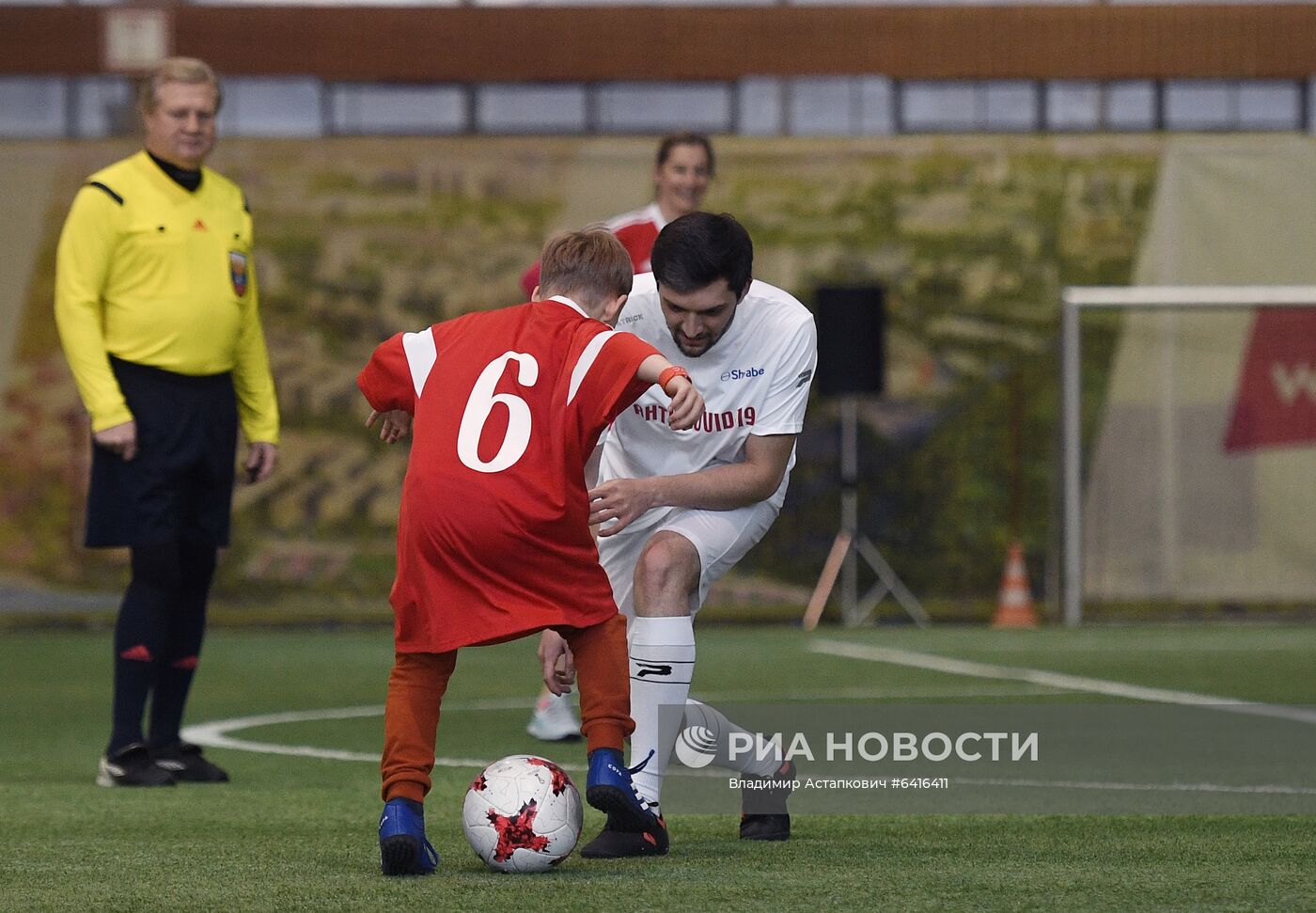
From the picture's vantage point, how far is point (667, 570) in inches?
166

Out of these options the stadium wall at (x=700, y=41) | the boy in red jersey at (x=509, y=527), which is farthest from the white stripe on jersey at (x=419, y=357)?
the stadium wall at (x=700, y=41)

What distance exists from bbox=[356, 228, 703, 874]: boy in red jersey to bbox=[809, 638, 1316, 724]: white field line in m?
3.90

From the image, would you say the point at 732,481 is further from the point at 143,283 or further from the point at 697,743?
the point at 143,283

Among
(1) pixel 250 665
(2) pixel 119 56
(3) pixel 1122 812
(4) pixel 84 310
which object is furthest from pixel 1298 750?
(2) pixel 119 56

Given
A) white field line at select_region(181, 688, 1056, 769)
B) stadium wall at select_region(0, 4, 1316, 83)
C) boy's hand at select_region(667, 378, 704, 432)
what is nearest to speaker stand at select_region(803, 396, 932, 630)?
stadium wall at select_region(0, 4, 1316, 83)

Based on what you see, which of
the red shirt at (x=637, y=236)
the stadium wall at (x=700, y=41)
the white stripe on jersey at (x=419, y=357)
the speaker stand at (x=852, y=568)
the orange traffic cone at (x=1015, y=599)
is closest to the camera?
the white stripe on jersey at (x=419, y=357)

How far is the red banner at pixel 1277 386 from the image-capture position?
43.6 feet

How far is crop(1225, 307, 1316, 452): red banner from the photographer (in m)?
13.3

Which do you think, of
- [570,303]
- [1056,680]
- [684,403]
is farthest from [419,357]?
[1056,680]

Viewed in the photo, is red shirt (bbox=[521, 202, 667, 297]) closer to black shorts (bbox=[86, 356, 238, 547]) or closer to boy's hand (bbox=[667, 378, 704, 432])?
black shorts (bbox=[86, 356, 238, 547])

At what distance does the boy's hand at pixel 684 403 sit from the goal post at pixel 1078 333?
9.86 m

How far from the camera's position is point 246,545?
13.2 m

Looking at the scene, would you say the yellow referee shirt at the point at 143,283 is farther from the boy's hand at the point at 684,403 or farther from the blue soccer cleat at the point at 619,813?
the boy's hand at the point at 684,403

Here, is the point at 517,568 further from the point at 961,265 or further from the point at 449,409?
the point at 961,265
